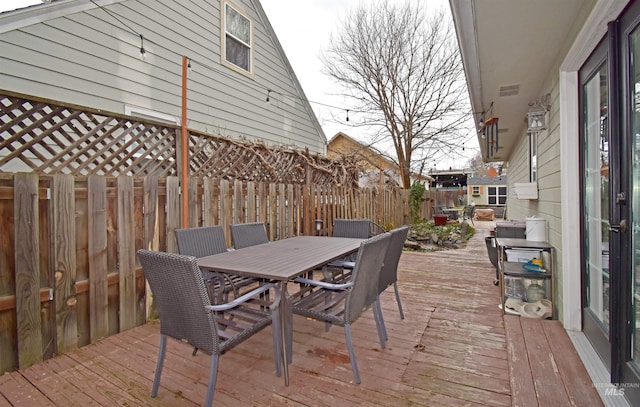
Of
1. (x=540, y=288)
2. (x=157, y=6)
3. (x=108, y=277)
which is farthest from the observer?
(x=157, y=6)

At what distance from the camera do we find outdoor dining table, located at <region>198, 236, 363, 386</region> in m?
2.01

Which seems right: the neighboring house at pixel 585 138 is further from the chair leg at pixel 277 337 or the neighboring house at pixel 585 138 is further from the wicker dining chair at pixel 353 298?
the chair leg at pixel 277 337

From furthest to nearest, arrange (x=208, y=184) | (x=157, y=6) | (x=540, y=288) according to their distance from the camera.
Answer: (x=157, y=6) → (x=208, y=184) → (x=540, y=288)

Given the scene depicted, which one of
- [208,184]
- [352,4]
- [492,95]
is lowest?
[208,184]

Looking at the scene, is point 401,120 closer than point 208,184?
No

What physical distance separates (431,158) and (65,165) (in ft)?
34.3

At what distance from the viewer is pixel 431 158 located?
437 inches

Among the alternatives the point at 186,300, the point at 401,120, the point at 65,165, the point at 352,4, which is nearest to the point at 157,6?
the point at 65,165

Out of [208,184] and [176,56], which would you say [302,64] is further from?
[208,184]

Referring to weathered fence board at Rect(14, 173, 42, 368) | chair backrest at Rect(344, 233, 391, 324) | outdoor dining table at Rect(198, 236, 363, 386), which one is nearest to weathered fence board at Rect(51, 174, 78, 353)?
weathered fence board at Rect(14, 173, 42, 368)

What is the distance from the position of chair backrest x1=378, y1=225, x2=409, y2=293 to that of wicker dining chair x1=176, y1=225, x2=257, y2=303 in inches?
41.7

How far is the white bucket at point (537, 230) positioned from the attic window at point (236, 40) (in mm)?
5255

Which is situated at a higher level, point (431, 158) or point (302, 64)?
point (302, 64)

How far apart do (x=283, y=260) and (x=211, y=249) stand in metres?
0.85
